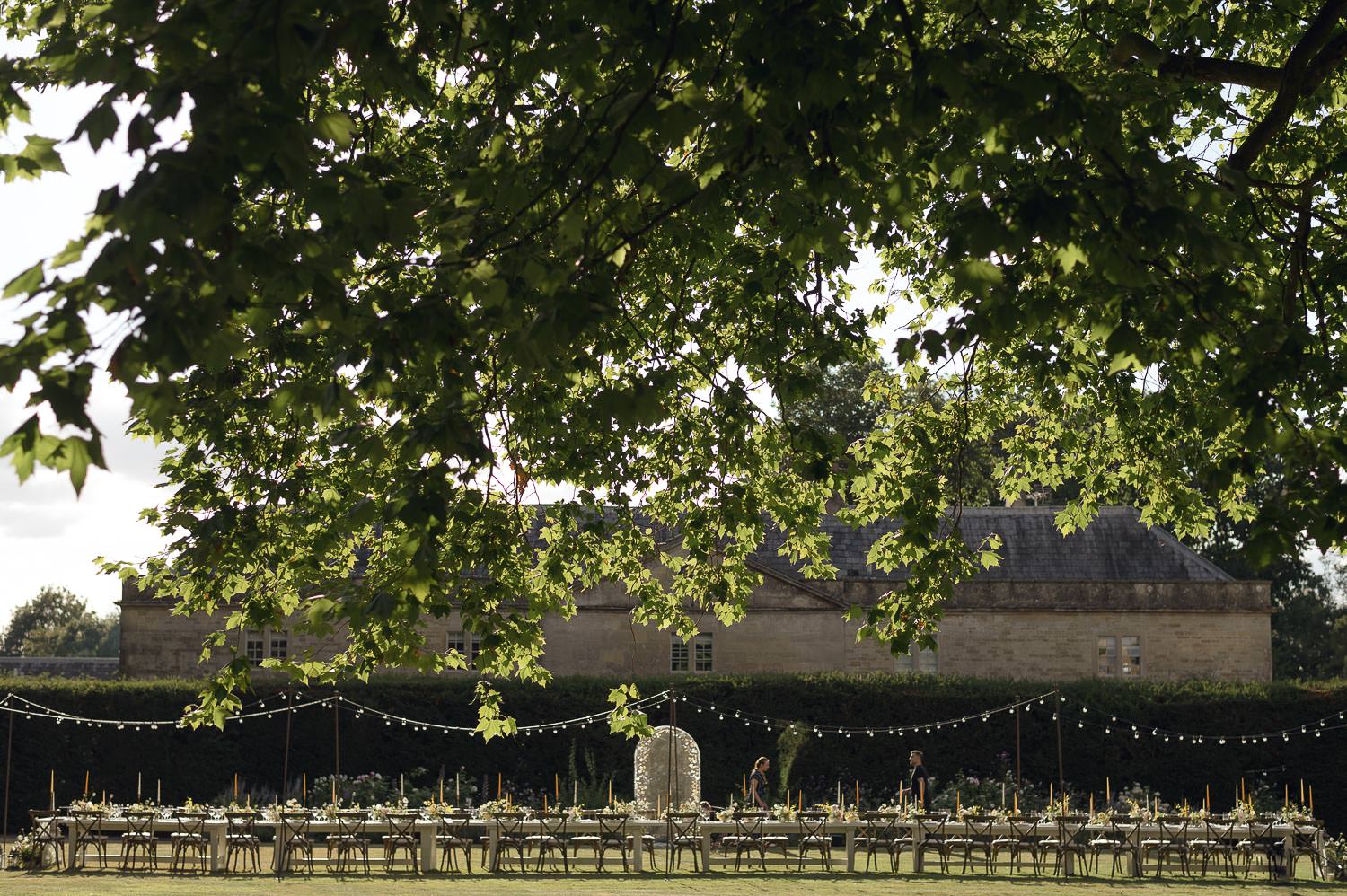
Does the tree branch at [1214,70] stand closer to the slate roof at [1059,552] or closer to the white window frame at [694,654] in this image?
the slate roof at [1059,552]

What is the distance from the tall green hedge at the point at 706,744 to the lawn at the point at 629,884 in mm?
7637

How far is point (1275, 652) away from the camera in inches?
1918

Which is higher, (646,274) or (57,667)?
(646,274)

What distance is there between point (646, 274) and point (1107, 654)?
26.6m

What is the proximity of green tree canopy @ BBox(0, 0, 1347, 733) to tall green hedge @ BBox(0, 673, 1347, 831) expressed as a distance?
50.2 ft

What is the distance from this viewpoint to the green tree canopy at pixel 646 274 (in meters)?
4.89

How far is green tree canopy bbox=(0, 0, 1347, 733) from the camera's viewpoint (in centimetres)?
489

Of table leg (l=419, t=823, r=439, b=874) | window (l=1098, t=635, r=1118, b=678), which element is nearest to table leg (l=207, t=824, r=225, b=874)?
table leg (l=419, t=823, r=439, b=874)

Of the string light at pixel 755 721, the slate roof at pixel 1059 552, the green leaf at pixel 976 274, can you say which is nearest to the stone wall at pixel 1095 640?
the slate roof at pixel 1059 552

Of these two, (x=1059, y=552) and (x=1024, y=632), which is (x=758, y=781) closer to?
(x=1024, y=632)

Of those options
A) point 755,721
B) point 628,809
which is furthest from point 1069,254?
point 755,721

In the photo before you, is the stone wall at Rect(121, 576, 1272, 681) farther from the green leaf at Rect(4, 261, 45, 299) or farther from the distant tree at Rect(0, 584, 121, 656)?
the distant tree at Rect(0, 584, 121, 656)

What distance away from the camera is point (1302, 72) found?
8734 millimetres

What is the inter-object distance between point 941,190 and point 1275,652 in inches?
1690
